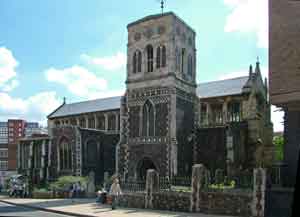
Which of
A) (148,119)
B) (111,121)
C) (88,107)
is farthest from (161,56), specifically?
(88,107)

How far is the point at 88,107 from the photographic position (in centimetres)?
5212

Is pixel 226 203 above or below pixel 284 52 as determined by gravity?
below

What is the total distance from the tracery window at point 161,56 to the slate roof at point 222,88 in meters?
8.61

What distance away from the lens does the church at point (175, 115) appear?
103 feet

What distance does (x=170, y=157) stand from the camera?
30.2 m

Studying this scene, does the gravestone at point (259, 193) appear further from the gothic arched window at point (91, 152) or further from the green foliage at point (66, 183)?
the gothic arched window at point (91, 152)

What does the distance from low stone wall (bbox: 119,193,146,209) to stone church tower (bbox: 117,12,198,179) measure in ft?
27.4

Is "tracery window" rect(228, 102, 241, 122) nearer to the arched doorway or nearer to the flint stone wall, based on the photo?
the arched doorway

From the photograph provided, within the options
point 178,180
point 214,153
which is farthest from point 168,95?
point 178,180

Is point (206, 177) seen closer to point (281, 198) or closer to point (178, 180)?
point (178, 180)

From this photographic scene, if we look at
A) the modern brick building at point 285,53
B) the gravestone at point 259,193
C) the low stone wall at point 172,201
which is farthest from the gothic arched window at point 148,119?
the modern brick building at point 285,53

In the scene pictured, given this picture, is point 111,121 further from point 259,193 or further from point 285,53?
point 285,53

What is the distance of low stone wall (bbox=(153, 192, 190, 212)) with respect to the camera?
19047 mm

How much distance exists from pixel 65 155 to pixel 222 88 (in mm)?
17675
